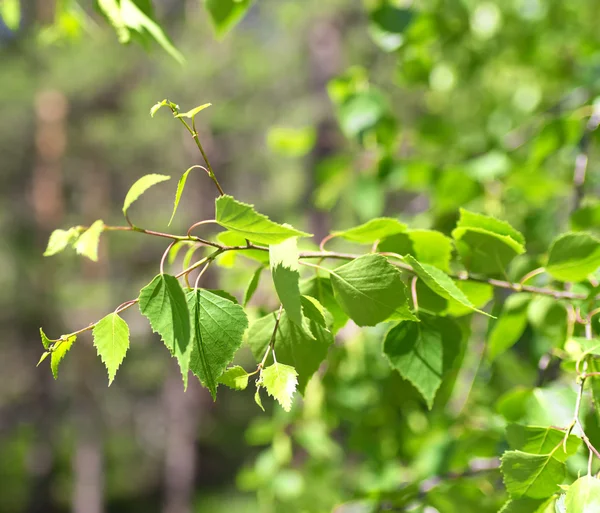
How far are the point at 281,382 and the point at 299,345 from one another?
61mm

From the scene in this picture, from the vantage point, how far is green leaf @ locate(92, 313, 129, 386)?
47 centimetres

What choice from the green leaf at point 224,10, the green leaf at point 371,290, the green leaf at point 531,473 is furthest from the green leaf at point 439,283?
the green leaf at point 224,10

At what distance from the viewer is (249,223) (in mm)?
443

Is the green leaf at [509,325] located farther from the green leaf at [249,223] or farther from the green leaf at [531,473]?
the green leaf at [249,223]

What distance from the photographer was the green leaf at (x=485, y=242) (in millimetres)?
575

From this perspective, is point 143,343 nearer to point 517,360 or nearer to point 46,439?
point 46,439

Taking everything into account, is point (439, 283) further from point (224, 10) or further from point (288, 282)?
point (224, 10)

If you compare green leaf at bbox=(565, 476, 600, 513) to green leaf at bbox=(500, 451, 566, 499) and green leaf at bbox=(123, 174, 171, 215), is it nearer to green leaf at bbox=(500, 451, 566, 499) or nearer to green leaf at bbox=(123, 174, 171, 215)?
green leaf at bbox=(500, 451, 566, 499)

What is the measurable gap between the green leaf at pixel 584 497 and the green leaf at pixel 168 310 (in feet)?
1.04

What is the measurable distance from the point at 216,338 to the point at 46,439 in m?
9.81

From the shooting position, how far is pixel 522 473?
0.48 metres

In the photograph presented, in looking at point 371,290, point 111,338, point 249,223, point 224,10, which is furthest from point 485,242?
point 224,10

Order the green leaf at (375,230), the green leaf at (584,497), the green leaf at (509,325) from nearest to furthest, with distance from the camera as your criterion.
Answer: the green leaf at (584,497) → the green leaf at (375,230) → the green leaf at (509,325)

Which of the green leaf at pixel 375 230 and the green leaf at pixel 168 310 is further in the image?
the green leaf at pixel 375 230
